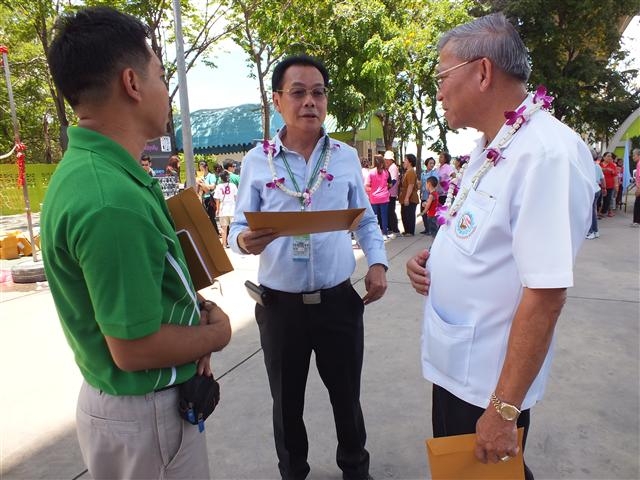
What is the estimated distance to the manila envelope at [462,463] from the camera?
1.14 metres

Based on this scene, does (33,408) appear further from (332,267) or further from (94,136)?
(94,136)

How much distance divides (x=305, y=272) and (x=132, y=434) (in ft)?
3.40

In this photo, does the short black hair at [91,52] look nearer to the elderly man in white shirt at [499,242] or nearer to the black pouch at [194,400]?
the black pouch at [194,400]

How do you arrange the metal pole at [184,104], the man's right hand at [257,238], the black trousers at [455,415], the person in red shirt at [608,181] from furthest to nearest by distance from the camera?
the person in red shirt at [608,181] < the metal pole at [184,104] < the man's right hand at [257,238] < the black trousers at [455,415]

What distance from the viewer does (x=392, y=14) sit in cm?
1405

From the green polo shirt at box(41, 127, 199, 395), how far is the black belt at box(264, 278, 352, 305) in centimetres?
87

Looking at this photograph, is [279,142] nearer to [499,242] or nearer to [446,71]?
[446,71]

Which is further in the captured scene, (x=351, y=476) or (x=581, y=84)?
(x=581, y=84)

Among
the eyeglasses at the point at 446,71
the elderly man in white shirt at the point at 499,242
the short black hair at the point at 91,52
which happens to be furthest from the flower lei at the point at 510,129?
the short black hair at the point at 91,52

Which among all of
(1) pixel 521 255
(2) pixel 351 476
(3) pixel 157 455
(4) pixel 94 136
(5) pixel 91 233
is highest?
(4) pixel 94 136

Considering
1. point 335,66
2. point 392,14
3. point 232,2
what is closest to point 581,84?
point 392,14

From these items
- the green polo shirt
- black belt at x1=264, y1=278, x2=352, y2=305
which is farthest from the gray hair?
black belt at x1=264, y1=278, x2=352, y2=305

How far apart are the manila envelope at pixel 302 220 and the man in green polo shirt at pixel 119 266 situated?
38 centimetres

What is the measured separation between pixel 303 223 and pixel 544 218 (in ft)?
2.59
